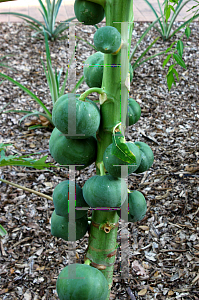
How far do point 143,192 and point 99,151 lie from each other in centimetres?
172

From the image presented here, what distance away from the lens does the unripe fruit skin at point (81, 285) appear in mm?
837

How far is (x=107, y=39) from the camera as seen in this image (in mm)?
673

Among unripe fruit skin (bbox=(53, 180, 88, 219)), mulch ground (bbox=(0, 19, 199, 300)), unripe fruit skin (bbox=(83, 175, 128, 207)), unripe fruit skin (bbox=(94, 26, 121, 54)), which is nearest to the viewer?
unripe fruit skin (bbox=(94, 26, 121, 54))

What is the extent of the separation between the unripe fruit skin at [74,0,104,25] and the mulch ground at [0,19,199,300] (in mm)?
677

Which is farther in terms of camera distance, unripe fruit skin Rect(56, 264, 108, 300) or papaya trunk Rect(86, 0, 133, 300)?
unripe fruit skin Rect(56, 264, 108, 300)

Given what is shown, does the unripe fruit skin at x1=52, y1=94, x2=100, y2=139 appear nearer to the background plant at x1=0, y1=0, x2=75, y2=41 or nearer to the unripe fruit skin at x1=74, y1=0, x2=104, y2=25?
the unripe fruit skin at x1=74, y1=0, x2=104, y2=25

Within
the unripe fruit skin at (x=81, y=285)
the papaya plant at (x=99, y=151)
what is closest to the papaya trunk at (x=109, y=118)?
the papaya plant at (x=99, y=151)

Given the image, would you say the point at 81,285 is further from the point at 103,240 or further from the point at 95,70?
the point at 95,70

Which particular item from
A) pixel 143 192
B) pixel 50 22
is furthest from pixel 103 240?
pixel 50 22

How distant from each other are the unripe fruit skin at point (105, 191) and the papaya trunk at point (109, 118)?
2.5 inches

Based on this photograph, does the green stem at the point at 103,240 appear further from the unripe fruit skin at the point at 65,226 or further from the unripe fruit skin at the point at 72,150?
the unripe fruit skin at the point at 72,150

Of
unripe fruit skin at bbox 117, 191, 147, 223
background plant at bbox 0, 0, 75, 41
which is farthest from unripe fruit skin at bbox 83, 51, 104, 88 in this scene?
background plant at bbox 0, 0, 75, 41

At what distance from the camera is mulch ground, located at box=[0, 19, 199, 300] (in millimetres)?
1876

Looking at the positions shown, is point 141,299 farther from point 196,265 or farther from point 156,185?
point 156,185
